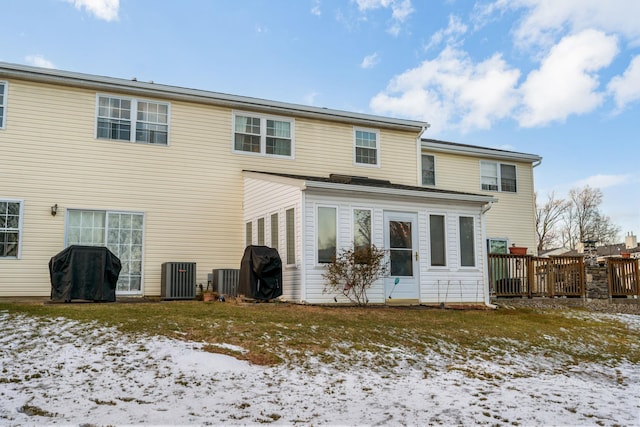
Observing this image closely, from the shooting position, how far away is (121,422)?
4.95m

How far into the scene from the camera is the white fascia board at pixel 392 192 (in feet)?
40.8

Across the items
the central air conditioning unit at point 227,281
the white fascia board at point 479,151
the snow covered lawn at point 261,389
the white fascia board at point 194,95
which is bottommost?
the snow covered lawn at point 261,389

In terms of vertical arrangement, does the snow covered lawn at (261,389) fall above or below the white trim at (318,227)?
below

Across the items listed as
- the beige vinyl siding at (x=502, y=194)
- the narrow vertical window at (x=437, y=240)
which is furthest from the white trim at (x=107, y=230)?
the beige vinyl siding at (x=502, y=194)

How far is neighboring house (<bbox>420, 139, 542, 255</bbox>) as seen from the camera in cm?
2014

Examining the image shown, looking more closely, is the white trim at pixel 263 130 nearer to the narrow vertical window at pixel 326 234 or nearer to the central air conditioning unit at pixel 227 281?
the central air conditioning unit at pixel 227 281

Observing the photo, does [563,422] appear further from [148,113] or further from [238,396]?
[148,113]

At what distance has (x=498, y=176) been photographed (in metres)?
21.2

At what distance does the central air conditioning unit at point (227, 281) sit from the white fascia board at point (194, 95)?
477 centimetres

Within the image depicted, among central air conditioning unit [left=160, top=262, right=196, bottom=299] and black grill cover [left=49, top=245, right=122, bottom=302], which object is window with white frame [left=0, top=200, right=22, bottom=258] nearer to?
black grill cover [left=49, top=245, right=122, bottom=302]

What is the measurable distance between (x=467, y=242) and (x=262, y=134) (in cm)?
646

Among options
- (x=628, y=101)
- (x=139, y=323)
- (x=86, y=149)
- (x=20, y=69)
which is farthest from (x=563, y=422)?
(x=628, y=101)

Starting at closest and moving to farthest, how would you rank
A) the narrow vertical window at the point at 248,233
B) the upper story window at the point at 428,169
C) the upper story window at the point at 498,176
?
the narrow vertical window at the point at 248,233 → the upper story window at the point at 428,169 → the upper story window at the point at 498,176

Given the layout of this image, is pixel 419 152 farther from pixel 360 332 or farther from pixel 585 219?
pixel 585 219
